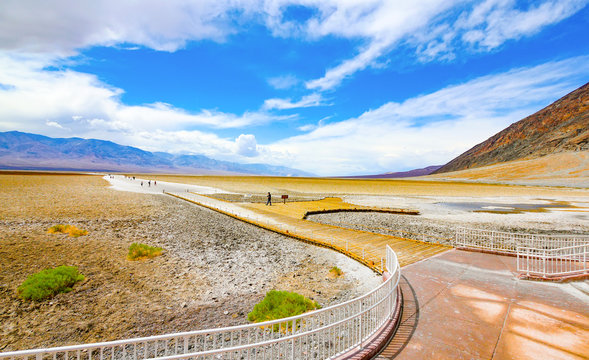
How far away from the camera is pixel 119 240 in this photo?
17.5 m

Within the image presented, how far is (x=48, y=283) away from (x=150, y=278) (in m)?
3.54

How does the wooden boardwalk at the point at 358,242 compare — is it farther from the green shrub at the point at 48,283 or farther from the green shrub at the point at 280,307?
the green shrub at the point at 48,283

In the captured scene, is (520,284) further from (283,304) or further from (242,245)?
(242,245)

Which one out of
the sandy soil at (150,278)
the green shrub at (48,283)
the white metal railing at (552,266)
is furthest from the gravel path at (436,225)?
the green shrub at (48,283)

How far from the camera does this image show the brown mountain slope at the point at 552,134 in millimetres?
143750

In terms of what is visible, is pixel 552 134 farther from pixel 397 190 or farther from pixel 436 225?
pixel 436 225

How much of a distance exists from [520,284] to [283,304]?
8.48 m

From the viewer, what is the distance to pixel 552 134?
159000 millimetres

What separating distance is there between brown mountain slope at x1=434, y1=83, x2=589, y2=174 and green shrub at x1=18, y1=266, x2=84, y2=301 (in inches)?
7589

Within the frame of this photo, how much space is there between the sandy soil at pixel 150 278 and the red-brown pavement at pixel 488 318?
2922mm

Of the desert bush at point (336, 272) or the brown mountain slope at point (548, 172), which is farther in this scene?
the brown mountain slope at point (548, 172)

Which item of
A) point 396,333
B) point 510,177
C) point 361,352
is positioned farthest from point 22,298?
point 510,177

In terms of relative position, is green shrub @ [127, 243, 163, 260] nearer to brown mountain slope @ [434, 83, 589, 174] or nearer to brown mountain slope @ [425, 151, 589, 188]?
brown mountain slope @ [425, 151, 589, 188]

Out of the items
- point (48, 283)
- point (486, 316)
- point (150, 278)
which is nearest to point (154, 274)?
point (150, 278)
